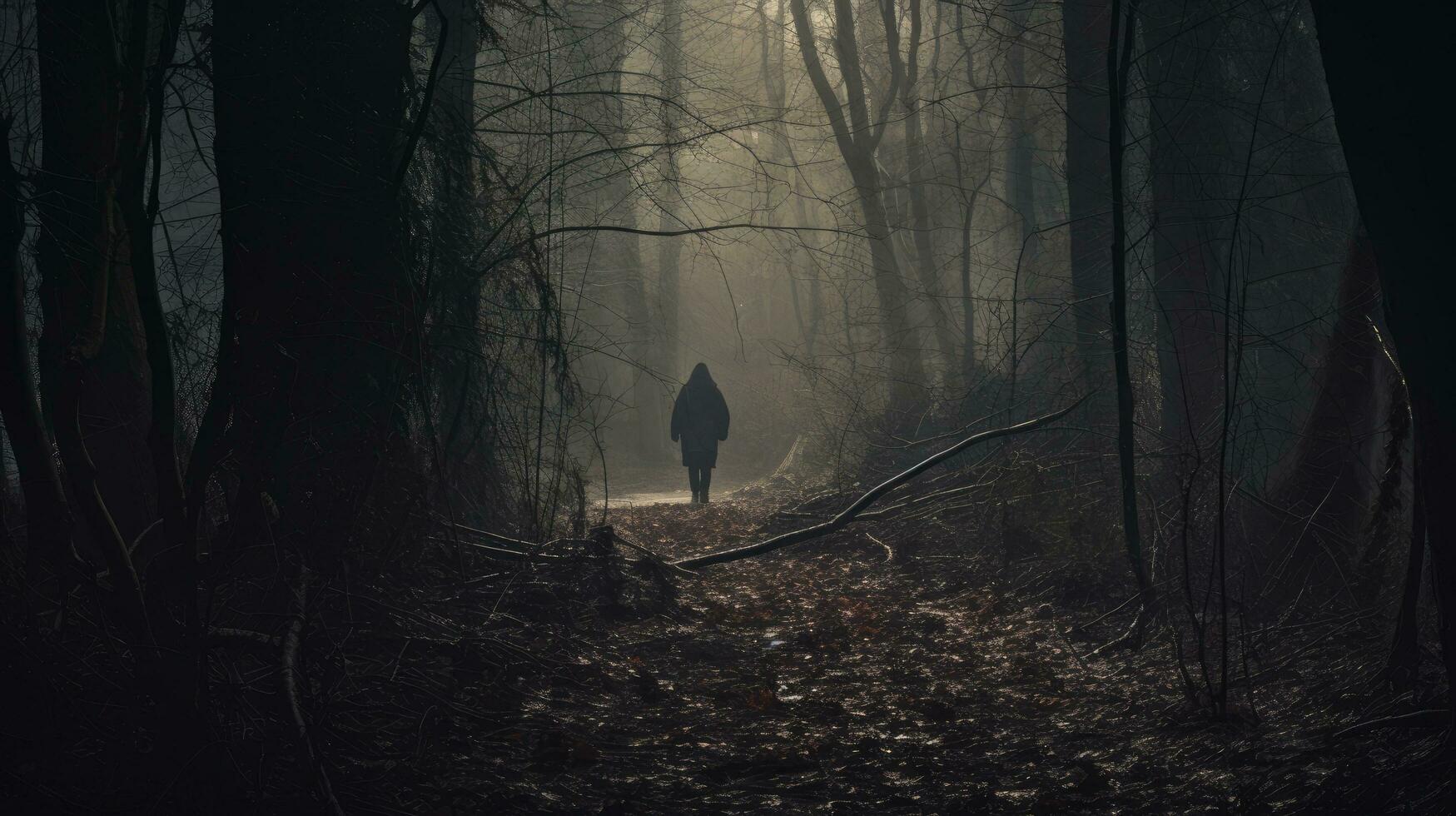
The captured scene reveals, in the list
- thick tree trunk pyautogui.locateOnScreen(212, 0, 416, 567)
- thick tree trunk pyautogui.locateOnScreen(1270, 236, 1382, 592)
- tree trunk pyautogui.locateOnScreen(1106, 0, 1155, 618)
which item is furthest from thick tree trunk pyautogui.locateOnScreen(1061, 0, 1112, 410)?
thick tree trunk pyautogui.locateOnScreen(212, 0, 416, 567)

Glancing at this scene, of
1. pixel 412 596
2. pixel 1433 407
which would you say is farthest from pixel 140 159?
pixel 1433 407

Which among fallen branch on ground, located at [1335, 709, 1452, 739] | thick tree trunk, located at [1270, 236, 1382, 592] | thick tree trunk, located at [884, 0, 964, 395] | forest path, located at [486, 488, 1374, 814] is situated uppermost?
thick tree trunk, located at [884, 0, 964, 395]

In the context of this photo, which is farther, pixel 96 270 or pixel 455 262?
pixel 455 262

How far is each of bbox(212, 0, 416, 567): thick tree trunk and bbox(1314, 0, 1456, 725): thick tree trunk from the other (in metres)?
3.72

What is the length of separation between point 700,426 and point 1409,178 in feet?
41.9

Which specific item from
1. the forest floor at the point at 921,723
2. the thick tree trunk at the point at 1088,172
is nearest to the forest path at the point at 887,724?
the forest floor at the point at 921,723

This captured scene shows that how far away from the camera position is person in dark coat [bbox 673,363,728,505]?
1512 cm

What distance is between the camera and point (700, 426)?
15.2m

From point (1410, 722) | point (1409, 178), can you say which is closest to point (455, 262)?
point (1409, 178)

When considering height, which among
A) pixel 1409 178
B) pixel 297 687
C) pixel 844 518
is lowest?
pixel 297 687

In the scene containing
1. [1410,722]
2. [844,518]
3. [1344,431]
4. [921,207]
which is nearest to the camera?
[1410,722]

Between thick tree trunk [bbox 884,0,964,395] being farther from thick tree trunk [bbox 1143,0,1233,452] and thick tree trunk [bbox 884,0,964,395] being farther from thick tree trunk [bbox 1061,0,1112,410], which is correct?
thick tree trunk [bbox 1143,0,1233,452]

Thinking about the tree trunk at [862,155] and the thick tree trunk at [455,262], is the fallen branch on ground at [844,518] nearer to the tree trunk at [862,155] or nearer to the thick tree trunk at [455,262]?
the thick tree trunk at [455,262]

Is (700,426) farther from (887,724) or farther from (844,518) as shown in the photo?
(887,724)
